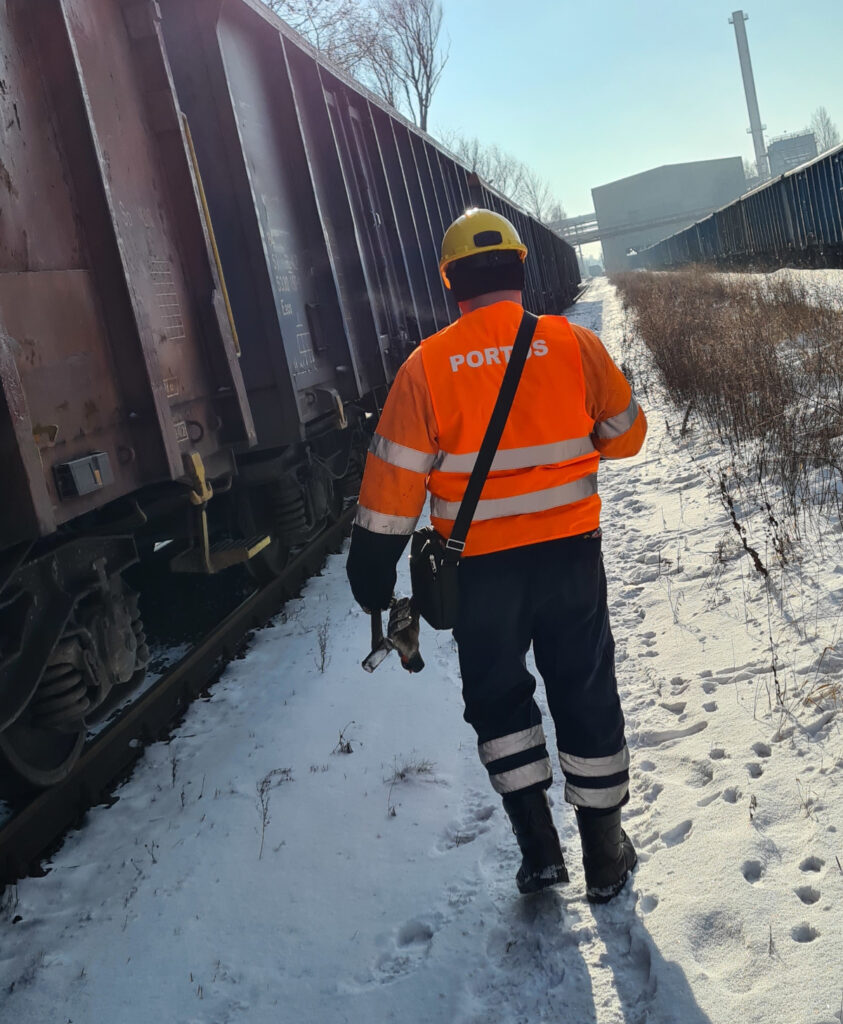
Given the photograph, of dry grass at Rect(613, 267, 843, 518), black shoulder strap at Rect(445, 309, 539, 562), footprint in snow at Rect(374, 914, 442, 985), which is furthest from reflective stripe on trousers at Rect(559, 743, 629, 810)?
dry grass at Rect(613, 267, 843, 518)

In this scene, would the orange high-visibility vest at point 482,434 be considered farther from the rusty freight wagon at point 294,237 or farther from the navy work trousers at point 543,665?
the rusty freight wagon at point 294,237

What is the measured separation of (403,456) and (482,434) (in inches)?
9.3

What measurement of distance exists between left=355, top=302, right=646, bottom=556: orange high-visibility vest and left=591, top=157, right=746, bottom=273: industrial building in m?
108

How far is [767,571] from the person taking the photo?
14.0 ft

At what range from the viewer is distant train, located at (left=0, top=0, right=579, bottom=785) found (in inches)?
115

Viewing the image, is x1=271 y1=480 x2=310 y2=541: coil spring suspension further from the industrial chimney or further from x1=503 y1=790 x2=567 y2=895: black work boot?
the industrial chimney

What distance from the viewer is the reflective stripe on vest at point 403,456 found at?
7.78ft

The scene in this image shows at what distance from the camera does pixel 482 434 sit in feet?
7.73

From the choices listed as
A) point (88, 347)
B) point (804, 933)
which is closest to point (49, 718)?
point (88, 347)

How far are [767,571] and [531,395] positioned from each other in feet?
8.10

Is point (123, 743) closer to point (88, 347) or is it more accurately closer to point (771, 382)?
point (88, 347)

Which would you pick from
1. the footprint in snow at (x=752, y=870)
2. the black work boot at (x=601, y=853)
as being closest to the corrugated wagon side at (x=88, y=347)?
the black work boot at (x=601, y=853)

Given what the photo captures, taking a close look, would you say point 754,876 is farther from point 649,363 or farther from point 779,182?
point 779,182

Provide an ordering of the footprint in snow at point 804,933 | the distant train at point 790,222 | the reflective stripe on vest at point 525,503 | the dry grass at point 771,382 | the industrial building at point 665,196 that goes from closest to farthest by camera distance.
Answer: the footprint in snow at point 804,933 < the reflective stripe on vest at point 525,503 < the dry grass at point 771,382 < the distant train at point 790,222 < the industrial building at point 665,196
